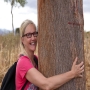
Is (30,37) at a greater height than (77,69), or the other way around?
(30,37)

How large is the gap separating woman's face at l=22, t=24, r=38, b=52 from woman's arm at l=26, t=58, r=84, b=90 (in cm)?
28

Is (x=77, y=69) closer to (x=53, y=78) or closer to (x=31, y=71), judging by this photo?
(x=53, y=78)

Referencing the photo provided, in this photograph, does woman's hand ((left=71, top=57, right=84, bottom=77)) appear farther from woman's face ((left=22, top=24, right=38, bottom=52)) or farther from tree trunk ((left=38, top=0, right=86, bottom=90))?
woman's face ((left=22, top=24, right=38, bottom=52))

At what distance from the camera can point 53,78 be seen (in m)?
2.53

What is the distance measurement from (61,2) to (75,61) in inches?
20.0

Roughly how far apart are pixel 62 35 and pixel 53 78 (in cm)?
37

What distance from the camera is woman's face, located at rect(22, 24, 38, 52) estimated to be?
2775mm

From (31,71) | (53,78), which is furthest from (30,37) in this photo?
(53,78)

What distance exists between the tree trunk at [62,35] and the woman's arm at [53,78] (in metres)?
0.06

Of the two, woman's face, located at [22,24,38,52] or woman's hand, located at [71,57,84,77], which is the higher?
woman's face, located at [22,24,38,52]

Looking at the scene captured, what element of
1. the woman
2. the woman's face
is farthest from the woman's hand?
the woman's face

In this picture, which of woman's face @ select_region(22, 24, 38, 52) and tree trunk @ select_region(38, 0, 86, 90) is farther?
woman's face @ select_region(22, 24, 38, 52)

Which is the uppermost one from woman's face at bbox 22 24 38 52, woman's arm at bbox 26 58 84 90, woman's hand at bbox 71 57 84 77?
woman's face at bbox 22 24 38 52

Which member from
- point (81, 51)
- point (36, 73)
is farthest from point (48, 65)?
point (81, 51)
